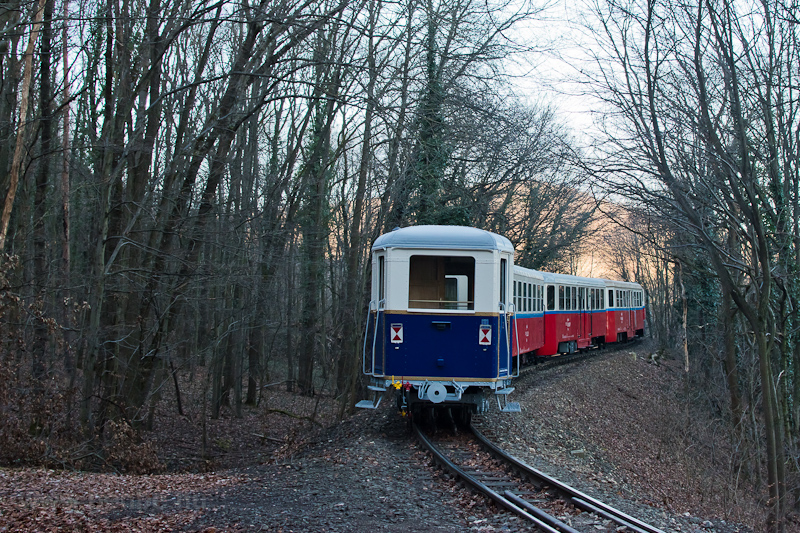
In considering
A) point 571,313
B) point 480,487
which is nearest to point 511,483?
point 480,487

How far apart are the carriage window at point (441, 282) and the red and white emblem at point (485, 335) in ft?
1.18

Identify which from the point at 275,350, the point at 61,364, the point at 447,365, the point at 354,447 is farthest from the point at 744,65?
the point at 275,350

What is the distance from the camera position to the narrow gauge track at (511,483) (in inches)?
244

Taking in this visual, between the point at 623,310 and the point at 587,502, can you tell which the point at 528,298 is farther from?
the point at 623,310

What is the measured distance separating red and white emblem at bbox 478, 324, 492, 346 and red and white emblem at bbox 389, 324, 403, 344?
112 cm

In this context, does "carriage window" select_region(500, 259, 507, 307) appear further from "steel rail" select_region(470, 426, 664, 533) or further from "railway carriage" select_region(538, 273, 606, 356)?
"railway carriage" select_region(538, 273, 606, 356)

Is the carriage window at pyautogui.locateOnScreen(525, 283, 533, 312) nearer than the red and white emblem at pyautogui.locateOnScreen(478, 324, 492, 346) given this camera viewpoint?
No

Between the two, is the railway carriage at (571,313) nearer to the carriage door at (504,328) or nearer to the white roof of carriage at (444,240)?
the carriage door at (504,328)

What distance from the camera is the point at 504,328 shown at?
1047 cm

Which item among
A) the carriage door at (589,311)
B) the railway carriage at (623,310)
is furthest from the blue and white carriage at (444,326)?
the railway carriage at (623,310)

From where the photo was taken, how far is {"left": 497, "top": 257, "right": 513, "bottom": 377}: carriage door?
33.9 ft

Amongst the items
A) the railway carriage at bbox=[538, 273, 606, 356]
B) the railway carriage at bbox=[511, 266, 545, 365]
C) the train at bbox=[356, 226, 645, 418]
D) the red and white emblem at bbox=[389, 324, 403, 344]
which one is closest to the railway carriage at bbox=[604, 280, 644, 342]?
the railway carriage at bbox=[538, 273, 606, 356]

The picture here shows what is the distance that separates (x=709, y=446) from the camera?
1608 centimetres

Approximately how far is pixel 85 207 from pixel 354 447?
43.4ft
